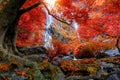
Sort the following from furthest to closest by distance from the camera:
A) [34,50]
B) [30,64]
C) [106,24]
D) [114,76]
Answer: [106,24], [34,50], [114,76], [30,64]

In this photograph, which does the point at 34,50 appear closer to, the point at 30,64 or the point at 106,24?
the point at 106,24

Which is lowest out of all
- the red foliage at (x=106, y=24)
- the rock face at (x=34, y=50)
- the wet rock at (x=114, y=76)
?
the wet rock at (x=114, y=76)

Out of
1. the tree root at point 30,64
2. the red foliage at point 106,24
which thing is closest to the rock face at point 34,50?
the red foliage at point 106,24

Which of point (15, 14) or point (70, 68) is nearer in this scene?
point (15, 14)

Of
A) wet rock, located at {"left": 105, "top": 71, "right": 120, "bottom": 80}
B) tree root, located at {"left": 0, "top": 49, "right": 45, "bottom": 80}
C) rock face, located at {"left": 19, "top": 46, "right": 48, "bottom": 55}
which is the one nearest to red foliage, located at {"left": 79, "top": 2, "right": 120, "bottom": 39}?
rock face, located at {"left": 19, "top": 46, "right": 48, "bottom": 55}

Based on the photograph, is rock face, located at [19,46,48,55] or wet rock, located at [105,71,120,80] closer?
wet rock, located at [105,71,120,80]

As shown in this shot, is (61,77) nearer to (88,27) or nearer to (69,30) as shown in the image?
(88,27)

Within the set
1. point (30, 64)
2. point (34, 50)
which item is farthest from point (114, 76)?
point (34, 50)

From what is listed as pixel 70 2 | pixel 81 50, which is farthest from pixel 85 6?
pixel 81 50

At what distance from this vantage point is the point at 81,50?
26.4 metres

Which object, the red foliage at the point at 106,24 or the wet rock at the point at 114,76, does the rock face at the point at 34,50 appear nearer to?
the red foliage at the point at 106,24

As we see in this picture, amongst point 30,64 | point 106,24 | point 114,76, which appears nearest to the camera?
point 30,64

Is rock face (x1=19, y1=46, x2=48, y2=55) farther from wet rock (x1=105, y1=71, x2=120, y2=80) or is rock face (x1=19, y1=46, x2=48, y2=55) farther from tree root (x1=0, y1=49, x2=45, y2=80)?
wet rock (x1=105, y1=71, x2=120, y2=80)

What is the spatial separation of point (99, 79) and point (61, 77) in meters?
1.97
